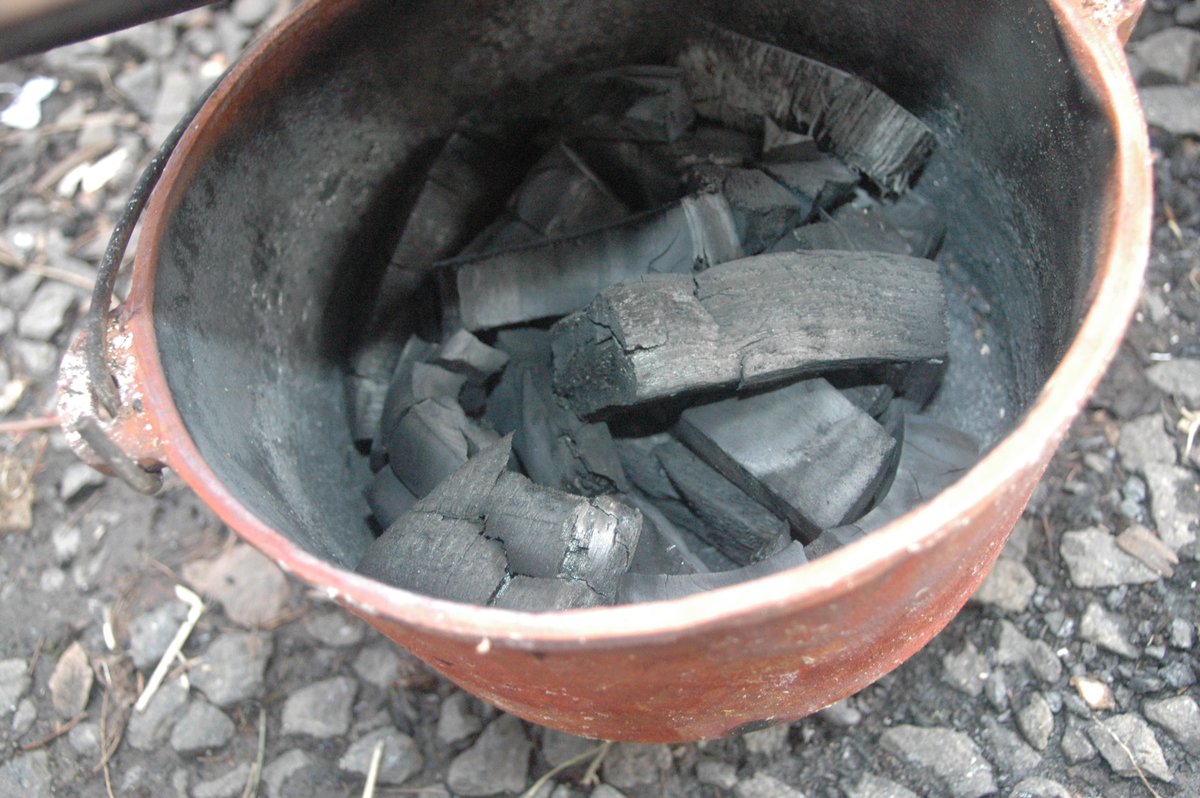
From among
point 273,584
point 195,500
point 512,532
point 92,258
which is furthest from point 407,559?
point 92,258

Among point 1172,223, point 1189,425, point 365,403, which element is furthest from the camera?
point 1172,223

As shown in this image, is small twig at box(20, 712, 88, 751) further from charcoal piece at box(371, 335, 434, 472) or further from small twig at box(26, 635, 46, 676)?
charcoal piece at box(371, 335, 434, 472)

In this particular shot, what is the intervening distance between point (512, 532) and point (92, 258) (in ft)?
5.12

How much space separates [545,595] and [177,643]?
0.99 m

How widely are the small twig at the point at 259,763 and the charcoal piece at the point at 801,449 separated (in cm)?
95

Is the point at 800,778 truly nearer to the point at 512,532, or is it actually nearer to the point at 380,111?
the point at 512,532

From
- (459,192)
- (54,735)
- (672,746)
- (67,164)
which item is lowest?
(54,735)

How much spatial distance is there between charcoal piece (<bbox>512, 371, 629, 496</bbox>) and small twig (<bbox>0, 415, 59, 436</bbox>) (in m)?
1.18

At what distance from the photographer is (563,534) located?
1.24 metres

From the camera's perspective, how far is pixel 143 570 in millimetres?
1886

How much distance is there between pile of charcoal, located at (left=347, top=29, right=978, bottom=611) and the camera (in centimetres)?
128

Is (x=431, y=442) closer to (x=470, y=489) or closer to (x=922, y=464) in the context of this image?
(x=470, y=489)

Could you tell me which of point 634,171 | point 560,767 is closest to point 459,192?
point 634,171

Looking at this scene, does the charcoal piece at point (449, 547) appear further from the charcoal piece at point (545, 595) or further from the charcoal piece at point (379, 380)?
the charcoal piece at point (379, 380)
